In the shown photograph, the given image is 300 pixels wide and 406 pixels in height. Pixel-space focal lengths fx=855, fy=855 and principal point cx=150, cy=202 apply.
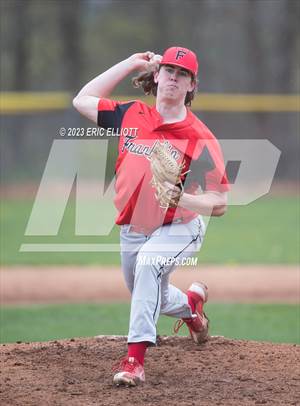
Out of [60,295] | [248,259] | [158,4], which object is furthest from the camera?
[158,4]

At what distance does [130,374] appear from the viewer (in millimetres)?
5023

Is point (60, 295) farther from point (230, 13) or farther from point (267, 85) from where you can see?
point (230, 13)

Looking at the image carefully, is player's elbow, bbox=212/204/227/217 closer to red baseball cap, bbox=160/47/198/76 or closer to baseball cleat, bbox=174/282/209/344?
red baseball cap, bbox=160/47/198/76

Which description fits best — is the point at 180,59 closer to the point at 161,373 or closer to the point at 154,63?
the point at 154,63

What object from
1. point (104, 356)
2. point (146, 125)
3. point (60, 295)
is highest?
point (146, 125)

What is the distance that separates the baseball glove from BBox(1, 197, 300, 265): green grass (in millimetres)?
7409

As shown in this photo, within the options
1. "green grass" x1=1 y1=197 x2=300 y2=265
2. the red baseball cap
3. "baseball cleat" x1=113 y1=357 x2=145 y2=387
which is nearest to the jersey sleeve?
the red baseball cap

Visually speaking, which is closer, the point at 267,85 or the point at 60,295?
the point at 60,295

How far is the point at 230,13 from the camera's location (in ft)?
89.2

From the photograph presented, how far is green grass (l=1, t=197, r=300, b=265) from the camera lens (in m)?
12.8

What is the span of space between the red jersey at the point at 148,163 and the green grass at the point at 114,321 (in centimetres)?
295

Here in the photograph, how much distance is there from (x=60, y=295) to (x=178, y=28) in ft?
60.5

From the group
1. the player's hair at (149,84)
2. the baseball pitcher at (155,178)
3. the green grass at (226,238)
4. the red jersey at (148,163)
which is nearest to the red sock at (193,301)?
the baseball pitcher at (155,178)

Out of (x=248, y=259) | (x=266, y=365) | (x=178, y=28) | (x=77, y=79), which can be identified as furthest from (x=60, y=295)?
(x=178, y=28)
